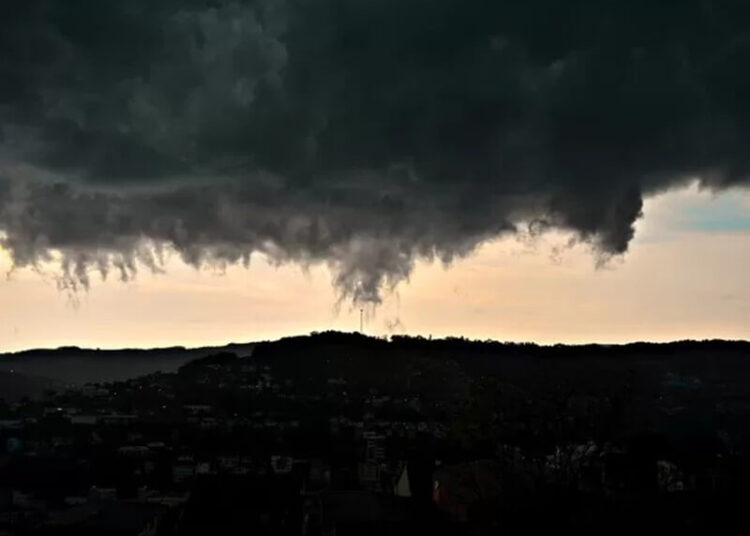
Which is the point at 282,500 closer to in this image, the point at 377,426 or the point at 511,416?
the point at 511,416

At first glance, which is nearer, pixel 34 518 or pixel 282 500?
pixel 282 500

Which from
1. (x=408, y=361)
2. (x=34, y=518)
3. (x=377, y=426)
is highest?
(x=408, y=361)

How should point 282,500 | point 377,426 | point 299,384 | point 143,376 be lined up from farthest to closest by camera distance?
point 143,376
point 299,384
point 377,426
point 282,500

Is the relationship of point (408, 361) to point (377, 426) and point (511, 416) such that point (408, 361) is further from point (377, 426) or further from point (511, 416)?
point (511, 416)

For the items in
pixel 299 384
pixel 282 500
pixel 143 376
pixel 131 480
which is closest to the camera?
pixel 282 500

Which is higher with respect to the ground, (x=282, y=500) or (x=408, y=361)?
(x=408, y=361)

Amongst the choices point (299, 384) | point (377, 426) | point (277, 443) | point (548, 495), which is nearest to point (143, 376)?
point (299, 384)

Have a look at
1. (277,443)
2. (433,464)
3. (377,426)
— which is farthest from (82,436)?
(433,464)
